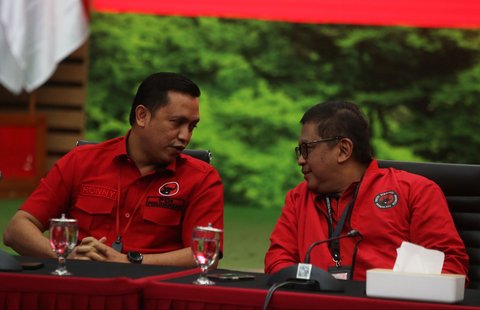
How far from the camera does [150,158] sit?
298 cm

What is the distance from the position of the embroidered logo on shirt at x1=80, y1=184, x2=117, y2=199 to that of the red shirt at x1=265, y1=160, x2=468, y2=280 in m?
0.55

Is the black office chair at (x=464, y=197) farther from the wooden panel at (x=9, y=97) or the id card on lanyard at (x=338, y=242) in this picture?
the wooden panel at (x=9, y=97)

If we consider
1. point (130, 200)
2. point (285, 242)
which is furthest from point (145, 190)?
point (285, 242)

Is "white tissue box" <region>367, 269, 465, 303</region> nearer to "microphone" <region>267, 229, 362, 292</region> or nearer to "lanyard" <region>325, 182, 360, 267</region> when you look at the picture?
"microphone" <region>267, 229, 362, 292</region>

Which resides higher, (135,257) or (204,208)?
(204,208)

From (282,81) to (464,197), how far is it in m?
6.43

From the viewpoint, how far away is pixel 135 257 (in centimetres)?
273

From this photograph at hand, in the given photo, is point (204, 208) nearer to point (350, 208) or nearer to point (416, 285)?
point (350, 208)

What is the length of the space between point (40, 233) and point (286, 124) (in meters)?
6.45

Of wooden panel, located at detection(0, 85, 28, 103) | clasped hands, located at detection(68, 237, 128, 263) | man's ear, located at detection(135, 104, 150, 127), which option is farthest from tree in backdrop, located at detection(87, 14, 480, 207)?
clasped hands, located at detection(68, 237, 128, 263)

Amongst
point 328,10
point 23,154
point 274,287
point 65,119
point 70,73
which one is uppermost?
point 328,10

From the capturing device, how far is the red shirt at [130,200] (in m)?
2.91

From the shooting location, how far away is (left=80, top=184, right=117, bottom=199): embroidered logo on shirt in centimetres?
294

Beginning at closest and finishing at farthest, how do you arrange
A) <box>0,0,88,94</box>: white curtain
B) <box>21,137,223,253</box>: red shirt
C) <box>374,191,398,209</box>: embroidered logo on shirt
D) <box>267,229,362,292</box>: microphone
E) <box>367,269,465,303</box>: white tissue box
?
<box>367,269,465,303</box>: white tissue box < <box>267,229,362,292</box>: microphone < <box>374,191,398,209</box>: embroidered logo on shirt < <box>21,137,223,253</box>: red shirt < <box>0,0,88,94</box>: white curtain
